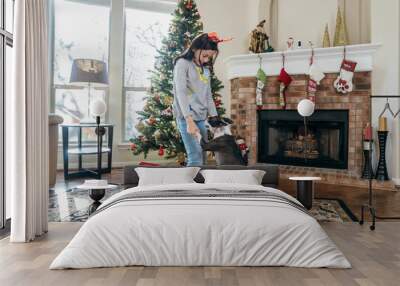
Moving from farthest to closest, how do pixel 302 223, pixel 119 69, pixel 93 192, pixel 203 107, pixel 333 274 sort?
pixel 119 69
pixel 203 107
pixel 93 192
pixel 302 223
pixel 333 274

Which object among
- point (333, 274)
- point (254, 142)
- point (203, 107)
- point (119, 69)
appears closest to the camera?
point (333, 274)

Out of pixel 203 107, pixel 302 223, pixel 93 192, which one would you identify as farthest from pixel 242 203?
pixel 203 107

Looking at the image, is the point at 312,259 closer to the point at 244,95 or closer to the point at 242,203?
the point at 242,203

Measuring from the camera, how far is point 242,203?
11.4 feet

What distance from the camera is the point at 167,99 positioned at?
25.0 ft

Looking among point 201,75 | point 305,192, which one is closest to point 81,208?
point 305,192

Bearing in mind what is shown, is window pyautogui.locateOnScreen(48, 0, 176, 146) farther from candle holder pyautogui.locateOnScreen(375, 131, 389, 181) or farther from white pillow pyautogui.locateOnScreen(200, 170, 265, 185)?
white pillow pyautogui.locateOnScreen(200, 170, 265, 185)

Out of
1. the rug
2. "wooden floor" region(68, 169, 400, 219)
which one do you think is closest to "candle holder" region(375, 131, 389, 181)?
"wooden floor" region(68, 169, 400, 219)

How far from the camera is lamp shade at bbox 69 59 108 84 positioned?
25.0 ft

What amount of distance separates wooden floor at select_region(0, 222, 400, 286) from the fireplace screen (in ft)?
12.9

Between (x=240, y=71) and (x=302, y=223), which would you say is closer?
(x=302, y=223)

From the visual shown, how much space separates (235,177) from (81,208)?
1.86m

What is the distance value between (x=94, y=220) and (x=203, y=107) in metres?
4.26

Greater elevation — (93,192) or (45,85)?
(45,85)
